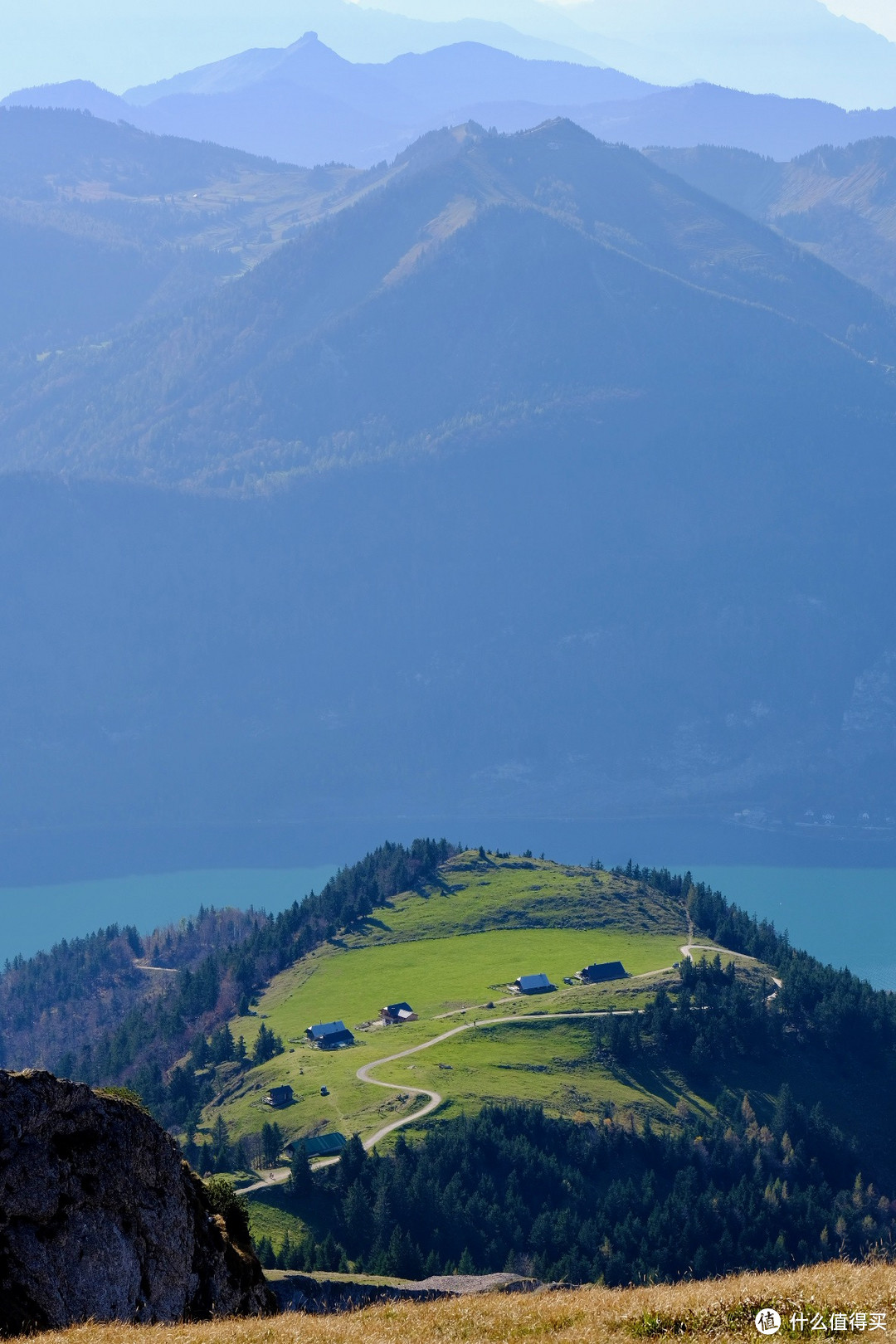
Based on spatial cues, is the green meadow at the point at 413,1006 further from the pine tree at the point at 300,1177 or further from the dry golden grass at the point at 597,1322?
the dry golden grass at the point at 597,1322

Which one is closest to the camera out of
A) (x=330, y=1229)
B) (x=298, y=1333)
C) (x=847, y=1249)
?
(x=298, y=1333)

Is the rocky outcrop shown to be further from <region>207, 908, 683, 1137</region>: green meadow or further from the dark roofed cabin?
the dark roofed cabin

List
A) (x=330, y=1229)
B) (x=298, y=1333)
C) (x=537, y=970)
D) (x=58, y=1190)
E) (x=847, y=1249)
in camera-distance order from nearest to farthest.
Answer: (x=298, y=1333), (x=58, y=1190), (x=330, y=1229), (x=847, y=1249), (x=537, y=970)

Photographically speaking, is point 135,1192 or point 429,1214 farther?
point 429,1214

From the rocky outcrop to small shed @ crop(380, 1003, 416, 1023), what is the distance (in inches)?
4648

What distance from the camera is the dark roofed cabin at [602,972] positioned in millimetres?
165875

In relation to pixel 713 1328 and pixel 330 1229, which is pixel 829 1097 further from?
pixel 713 1328

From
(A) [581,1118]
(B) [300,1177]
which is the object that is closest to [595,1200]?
(A) [581,1118]

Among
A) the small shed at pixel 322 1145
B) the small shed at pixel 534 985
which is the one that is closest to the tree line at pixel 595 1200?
the small shed at pixel 322 1145

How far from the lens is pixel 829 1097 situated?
147125 mm

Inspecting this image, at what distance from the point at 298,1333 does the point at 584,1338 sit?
558 centimetres

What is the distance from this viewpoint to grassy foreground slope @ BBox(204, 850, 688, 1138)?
439ft

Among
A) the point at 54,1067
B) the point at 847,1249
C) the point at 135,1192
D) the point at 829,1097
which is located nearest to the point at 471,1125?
the point at 847,1249

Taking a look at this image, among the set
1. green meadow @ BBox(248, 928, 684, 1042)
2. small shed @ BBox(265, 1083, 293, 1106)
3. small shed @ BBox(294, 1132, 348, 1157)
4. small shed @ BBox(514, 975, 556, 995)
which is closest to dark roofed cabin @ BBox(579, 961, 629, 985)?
green meadow @ BBox(248, 928, 684, 1042)
